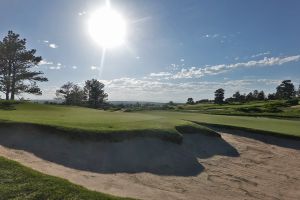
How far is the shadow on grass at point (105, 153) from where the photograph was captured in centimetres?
1330

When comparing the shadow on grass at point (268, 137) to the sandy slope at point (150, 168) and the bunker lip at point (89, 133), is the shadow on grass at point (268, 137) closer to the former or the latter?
the sandy slope at point (150, 168)

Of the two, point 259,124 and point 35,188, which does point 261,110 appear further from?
point 35,188

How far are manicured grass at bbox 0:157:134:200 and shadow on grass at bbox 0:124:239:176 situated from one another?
2.98 meters

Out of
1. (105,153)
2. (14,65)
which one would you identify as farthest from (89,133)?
(14,65)

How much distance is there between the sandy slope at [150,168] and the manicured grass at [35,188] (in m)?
1.26

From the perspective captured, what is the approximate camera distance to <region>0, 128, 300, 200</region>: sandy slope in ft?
38.0

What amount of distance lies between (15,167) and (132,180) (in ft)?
13.7

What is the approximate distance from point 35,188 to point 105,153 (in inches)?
206

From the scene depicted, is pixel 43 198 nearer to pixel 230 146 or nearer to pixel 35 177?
pixel 35 177

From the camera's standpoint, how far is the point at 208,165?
16234 mm

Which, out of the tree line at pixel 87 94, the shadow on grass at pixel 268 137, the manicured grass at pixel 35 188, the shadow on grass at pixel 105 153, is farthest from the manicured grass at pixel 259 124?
the tree line at pixel 87 94

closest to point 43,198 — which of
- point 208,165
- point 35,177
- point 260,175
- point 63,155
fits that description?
point 35,177

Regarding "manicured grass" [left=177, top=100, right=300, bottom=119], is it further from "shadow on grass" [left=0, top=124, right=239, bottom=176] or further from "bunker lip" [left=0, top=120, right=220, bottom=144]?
"shadow on grass" [left=0, top=124, right=239, bottom=176]

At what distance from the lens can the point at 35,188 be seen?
9.00m
